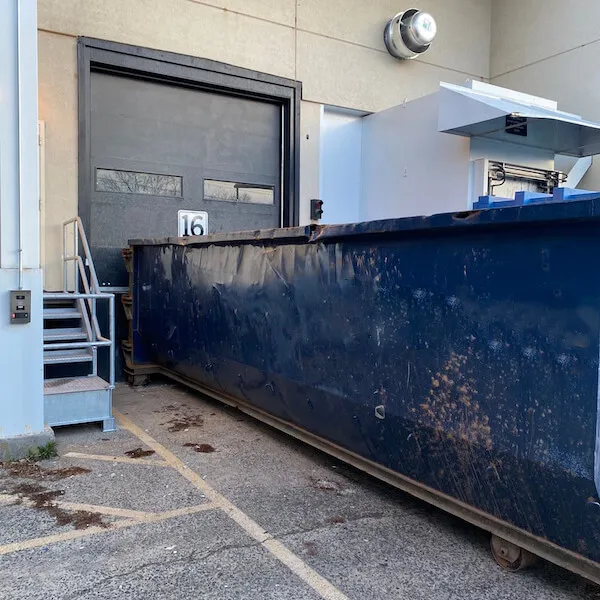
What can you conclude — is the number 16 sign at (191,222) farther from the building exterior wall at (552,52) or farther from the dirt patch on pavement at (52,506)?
the building exterior wall at (552,52)

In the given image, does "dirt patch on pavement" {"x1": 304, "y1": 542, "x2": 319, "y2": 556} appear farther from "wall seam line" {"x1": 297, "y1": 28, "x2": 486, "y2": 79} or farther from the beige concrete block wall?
"wall seam line" {"x1": 297, "y1": 28, "x2": 486, "y2": 79}

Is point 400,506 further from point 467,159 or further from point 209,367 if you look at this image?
point 467,159

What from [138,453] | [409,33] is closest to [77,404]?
[138,453]

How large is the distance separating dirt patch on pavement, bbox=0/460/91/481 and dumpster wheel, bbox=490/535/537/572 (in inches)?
110

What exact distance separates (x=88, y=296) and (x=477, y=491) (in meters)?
3.81

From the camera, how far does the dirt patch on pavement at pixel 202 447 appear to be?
185 inches

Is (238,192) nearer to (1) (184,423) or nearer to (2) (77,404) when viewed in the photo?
(1) (184,423)

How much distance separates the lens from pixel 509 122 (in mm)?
6816

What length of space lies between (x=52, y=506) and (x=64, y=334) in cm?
270

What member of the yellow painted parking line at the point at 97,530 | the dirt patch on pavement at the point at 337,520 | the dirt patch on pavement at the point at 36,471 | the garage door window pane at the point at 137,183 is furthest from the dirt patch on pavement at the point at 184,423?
the garage door window pane at the point at 137,183

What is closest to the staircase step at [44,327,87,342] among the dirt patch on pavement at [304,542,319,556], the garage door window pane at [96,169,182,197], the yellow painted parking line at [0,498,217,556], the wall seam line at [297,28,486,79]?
the garage door window pane at [96,169,182,197]

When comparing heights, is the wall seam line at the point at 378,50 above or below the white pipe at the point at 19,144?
above

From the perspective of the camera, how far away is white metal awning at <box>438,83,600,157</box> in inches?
265

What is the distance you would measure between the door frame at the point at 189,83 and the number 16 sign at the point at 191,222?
1.28 m
